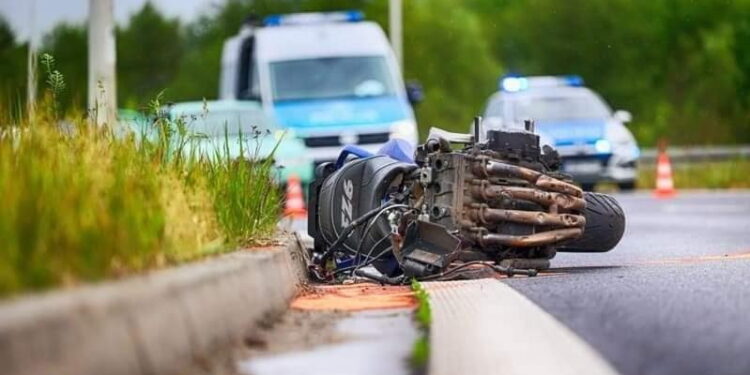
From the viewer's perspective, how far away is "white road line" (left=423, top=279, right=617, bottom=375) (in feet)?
21.4

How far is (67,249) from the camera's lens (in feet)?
20.3

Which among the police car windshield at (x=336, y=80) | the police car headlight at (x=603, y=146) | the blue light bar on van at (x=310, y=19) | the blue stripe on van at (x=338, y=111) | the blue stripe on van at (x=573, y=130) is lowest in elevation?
the police car headlight at (x=603, y=146)

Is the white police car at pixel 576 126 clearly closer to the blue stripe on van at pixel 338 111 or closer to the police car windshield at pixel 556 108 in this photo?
the police car windshield at pixel 556 108

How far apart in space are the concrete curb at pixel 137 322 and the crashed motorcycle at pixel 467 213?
11.0ft

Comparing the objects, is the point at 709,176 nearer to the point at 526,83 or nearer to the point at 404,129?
the point at 526,83

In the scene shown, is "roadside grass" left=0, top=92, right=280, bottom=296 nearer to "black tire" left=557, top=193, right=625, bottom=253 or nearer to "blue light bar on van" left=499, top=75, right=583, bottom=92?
"black tire" left=557, top=193, right=625, bottom=253

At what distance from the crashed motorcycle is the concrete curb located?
335 centimetres

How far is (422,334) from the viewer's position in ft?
24.9

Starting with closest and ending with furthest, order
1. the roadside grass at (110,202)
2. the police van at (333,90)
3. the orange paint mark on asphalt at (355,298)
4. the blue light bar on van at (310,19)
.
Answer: the roadside grass at (110,202), the orange paint mark on asphalt at (355,298), the police van at (333,90), the blue light bar on van at (310,19)

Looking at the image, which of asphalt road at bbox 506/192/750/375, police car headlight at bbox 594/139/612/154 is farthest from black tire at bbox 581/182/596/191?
asphalt road at bbox 506/192/750/375

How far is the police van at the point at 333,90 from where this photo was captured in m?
27.6

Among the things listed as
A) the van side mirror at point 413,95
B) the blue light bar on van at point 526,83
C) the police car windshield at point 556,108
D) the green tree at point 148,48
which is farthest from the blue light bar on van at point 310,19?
the green tree at point 148,48

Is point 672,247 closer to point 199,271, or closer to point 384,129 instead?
point 199,271

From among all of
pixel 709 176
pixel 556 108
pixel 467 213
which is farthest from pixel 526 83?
pixel 467 213
